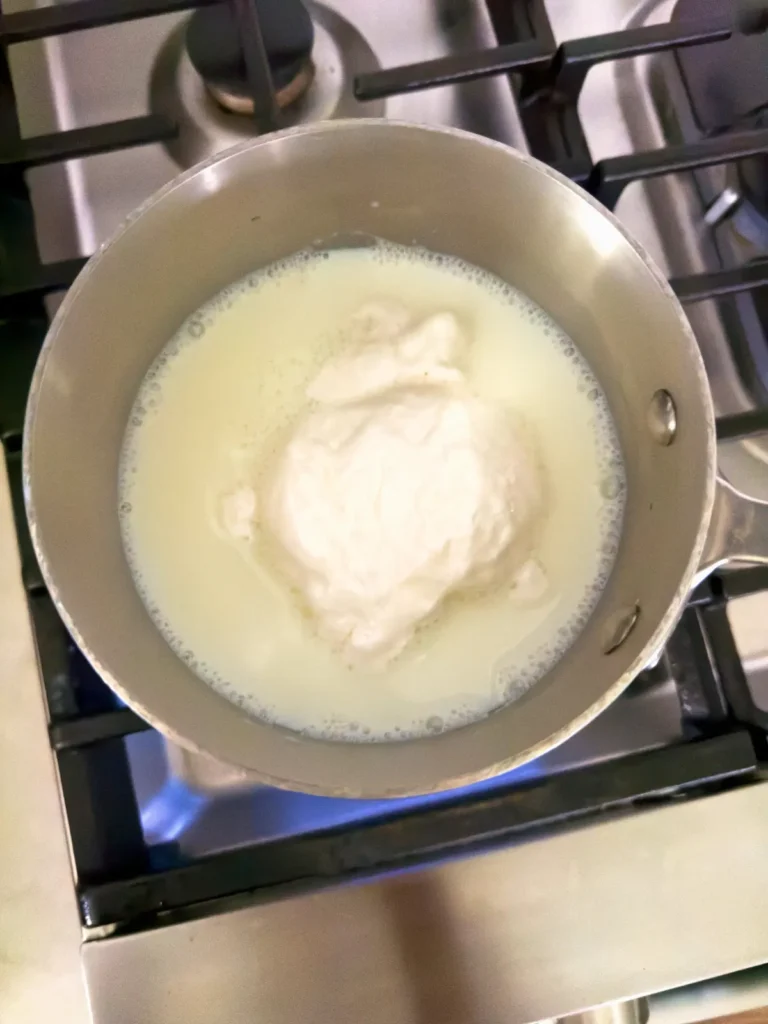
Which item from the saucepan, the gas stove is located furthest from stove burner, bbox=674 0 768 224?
the saucepan

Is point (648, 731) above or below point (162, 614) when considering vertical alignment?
below

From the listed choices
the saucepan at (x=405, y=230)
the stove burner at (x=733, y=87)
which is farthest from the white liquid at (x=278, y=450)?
the stove burner at (x=733, y=87)

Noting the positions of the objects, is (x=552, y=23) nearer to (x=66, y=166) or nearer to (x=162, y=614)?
(x=66, y=166)

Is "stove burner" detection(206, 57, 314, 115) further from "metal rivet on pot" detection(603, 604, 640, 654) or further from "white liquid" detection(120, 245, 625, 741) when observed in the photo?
"metal rivet on pot" detection(603, 604, 640, 654)

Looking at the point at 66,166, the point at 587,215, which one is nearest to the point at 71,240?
the point at 66,166

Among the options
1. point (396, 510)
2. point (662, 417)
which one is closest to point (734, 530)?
point (662, 417)

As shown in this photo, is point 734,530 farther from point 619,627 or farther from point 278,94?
point 278,94

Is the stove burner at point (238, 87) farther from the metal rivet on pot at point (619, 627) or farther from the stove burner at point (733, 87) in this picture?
the metal rivet on pot at point (619, 627)
